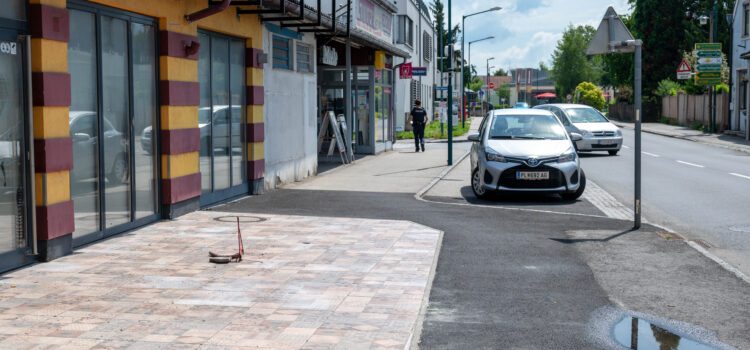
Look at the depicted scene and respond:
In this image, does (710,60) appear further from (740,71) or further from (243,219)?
(243,219)

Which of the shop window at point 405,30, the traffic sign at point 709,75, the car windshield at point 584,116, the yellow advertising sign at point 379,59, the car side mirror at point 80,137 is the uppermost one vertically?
the shop window at point 405,30

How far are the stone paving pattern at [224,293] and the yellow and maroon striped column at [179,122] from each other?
3.85 ft

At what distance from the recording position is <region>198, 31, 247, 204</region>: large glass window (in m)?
12.3

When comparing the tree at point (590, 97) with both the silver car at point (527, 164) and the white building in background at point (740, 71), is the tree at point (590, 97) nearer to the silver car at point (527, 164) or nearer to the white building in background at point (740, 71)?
the white building in background at point (740, 71)

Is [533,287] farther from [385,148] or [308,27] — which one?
[385,148]

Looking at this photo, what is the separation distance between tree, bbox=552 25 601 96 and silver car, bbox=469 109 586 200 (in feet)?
333

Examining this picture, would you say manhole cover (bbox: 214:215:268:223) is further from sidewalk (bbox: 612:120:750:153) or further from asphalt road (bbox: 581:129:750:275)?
sidewalk (bbox: 612:120:750:153)

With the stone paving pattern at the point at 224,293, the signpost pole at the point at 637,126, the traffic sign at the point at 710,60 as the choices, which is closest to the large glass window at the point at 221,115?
the stone paving pattern at the point at 224,293

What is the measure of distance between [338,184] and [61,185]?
870cm

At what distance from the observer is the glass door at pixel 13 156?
290 inches

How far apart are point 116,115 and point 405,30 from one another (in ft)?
120

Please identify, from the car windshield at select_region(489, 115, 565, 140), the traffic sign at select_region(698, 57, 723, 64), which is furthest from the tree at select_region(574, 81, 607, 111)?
the car windshield at select_region(489, 115, 565, 140)

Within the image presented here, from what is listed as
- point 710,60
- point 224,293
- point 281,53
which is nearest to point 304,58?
point 281,53

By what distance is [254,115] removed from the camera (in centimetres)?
1423
